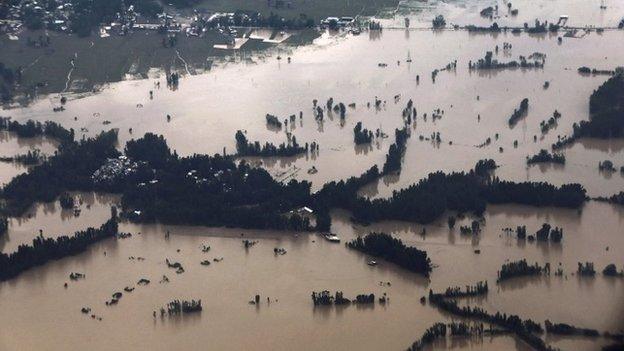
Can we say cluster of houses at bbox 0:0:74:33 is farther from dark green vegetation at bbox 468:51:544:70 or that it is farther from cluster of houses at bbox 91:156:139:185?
dark green vegetation at bbox 468:51:544:70

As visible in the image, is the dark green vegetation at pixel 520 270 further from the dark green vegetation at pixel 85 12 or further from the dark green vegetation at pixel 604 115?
the dark green vegetation at pixel 85 12

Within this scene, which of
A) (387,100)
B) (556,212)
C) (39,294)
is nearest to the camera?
(39,294)

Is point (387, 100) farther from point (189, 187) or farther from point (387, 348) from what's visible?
point (387, 348)

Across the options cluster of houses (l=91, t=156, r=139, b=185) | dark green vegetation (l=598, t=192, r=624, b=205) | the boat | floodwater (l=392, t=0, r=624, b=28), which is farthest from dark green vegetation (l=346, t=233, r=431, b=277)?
floodwater (l=392, t=0, r=624, b=28)

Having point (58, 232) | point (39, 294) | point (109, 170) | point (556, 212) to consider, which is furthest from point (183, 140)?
point (556, 212)

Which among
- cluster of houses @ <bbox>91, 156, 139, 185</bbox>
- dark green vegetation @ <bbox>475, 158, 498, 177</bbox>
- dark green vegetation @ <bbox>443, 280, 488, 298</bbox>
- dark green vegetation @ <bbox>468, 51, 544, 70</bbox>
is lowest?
dark green vegetation @ <bbox>443, 280, 488, 298</bbox>

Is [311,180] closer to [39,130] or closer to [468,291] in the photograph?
[468,291]
